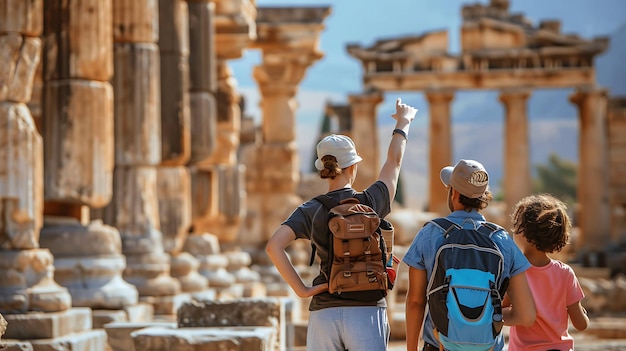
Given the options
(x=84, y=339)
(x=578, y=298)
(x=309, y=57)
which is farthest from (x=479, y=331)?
(x=309, y=57)

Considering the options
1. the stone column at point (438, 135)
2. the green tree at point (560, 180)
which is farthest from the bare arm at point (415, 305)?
the green tree at point (560, 180)

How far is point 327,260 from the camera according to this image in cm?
619

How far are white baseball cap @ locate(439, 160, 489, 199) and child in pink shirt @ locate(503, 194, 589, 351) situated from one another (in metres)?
0.28

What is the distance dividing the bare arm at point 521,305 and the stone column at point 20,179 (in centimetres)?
445

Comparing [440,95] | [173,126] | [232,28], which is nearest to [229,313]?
[173,126]

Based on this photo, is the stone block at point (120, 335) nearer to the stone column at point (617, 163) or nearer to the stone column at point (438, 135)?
the stone column at point (438, 135)

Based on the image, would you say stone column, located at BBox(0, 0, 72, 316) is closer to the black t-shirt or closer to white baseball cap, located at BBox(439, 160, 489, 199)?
the black t-shirt

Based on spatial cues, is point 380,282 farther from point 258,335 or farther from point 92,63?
point 92,63

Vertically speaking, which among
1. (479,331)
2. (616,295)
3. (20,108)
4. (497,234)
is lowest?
(616,295)

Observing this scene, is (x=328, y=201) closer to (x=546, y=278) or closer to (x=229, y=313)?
(x=546, y=278)

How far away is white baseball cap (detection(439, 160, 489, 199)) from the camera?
5.98 meters

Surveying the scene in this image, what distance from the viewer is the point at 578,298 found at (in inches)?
245

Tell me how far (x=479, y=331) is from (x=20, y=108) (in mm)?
4883

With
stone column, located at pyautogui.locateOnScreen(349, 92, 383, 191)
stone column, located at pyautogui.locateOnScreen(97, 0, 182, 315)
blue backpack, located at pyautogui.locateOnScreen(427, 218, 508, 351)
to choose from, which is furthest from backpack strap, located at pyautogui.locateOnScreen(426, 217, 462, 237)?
stone column, located at pyautogui.locateOnScreen(349, 92, 383, 191)
